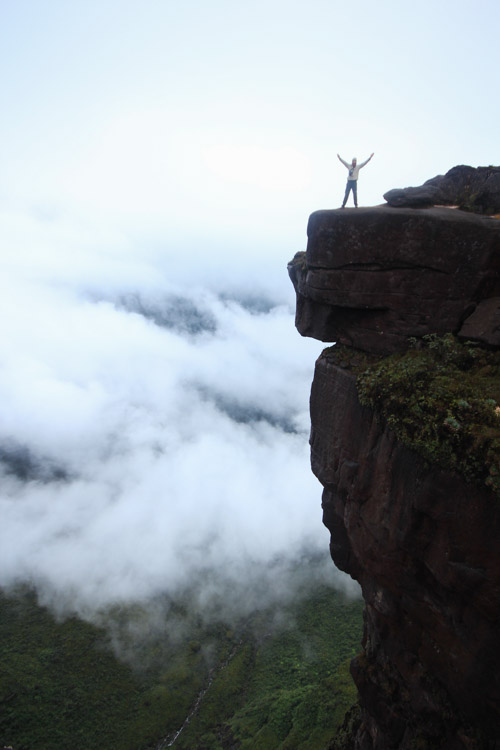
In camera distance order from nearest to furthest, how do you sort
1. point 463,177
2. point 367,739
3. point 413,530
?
point 413,530
point 463,177
point 367,739

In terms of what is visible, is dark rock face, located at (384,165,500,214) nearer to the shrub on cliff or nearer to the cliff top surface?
the cliff top surface

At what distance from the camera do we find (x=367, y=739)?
75.8 ft

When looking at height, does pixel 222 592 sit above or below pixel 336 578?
below

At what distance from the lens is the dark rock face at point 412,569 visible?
40.4 ft

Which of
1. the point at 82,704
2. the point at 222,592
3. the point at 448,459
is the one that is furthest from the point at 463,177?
the point at 222,592

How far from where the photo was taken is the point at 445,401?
42.3ft

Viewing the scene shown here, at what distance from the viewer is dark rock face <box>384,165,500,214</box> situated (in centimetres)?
1645

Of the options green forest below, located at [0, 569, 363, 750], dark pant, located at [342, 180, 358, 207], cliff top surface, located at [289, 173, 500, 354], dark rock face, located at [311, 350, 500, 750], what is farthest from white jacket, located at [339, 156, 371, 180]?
green forest below, located at [0, 569, 363, 750]

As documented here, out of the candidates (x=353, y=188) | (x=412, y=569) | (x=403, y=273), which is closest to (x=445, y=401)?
(x=403, y=273)

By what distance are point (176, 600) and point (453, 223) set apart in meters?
156

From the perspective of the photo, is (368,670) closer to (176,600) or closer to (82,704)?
(82,704)

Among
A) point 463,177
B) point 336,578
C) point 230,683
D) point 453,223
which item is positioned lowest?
point 336,578

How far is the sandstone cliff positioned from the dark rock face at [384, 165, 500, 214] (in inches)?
65.2

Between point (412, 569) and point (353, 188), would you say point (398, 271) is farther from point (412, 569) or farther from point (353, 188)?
point (412, 569)
